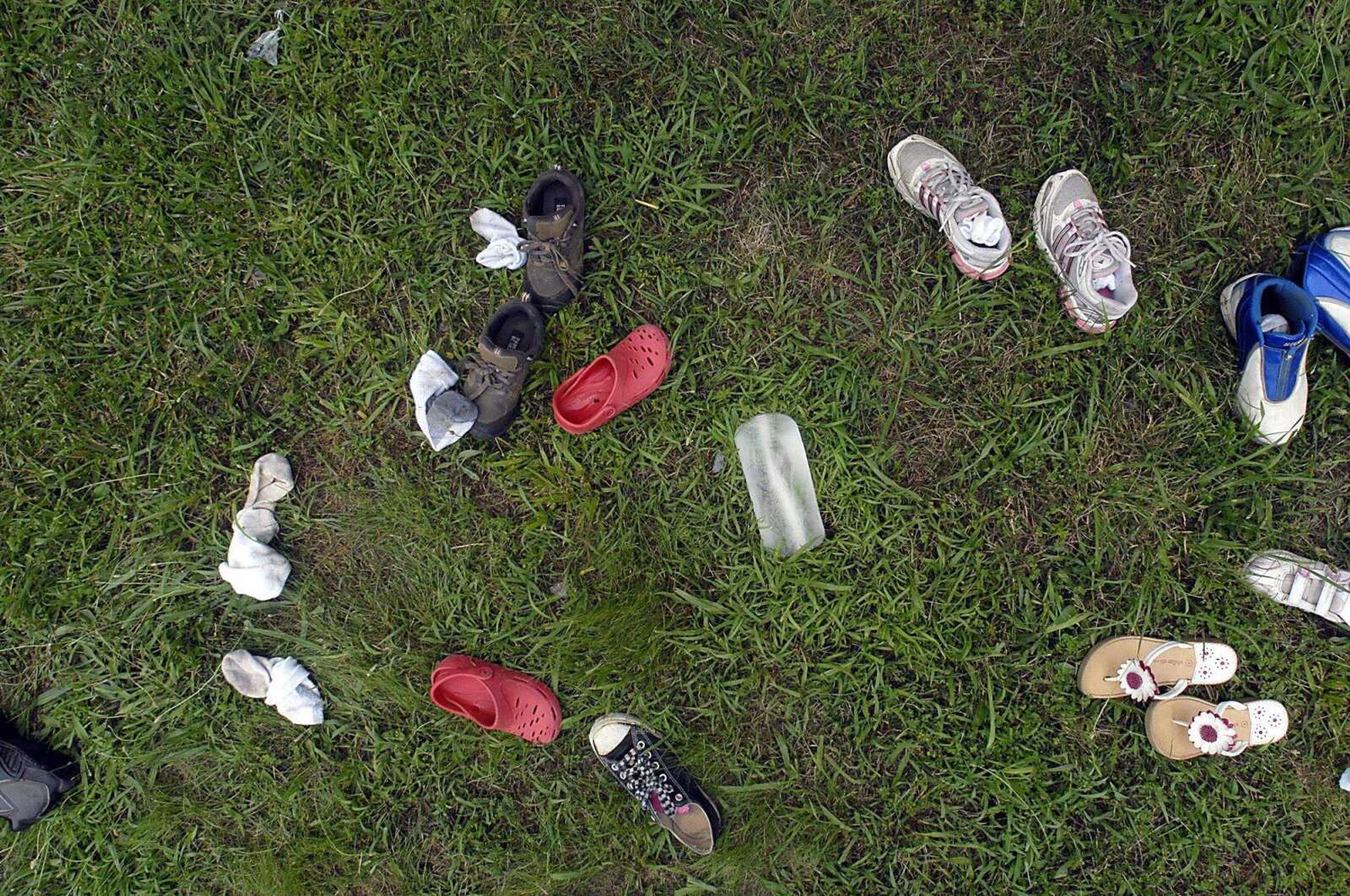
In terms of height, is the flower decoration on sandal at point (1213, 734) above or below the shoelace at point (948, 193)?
below

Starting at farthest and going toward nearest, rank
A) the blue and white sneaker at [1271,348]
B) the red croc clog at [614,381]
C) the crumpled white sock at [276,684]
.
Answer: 1. the crumpled white sock at [276,684]
2. the red croc clog at [614,381]
3. the blue and white sneaker at [1271,348]

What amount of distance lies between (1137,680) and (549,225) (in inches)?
108

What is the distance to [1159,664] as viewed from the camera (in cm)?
288

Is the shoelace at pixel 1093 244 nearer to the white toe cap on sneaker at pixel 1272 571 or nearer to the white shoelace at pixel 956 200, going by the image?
the white shoelace at pixel 956 200

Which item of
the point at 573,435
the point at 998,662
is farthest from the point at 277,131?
the point at 998,662

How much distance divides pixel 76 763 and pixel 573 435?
A: 2.37 meters

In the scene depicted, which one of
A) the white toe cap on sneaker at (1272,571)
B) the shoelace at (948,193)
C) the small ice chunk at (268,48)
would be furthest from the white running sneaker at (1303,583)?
the small ice chunk at (268,48)

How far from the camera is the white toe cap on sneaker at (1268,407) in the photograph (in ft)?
9.22

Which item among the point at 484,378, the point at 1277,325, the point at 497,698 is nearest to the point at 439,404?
the point at 484,378

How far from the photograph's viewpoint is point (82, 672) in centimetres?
306

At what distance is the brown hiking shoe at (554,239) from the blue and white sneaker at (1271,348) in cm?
248

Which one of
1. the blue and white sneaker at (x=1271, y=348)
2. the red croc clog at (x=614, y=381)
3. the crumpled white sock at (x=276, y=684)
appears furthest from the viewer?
the crumpled white sock at (x=276, y=684)

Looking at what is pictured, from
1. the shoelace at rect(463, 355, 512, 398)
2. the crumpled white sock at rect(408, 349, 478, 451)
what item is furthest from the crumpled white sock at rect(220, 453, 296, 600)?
the shoelace at rect(463, 355, 512, 398)

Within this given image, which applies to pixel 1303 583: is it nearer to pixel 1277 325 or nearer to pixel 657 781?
pixel 1277 325
